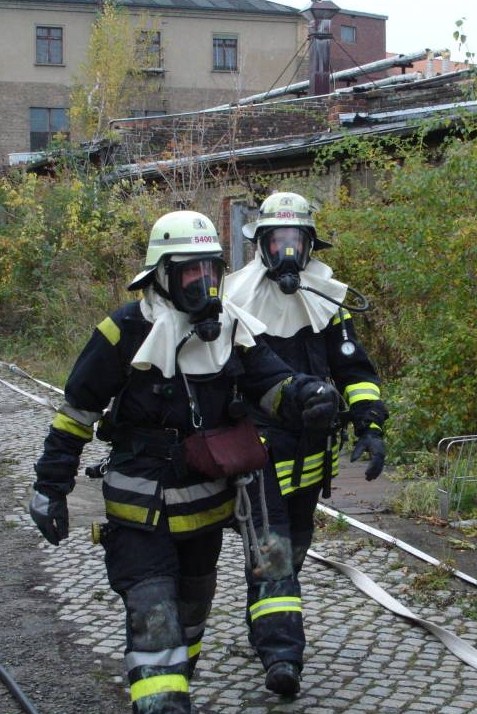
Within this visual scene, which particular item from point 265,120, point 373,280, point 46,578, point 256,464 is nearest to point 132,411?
point 256,464

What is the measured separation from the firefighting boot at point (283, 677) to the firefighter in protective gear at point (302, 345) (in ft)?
1.63

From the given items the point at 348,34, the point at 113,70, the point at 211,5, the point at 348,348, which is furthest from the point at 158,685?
the point at 348,34

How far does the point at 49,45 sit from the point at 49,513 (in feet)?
181

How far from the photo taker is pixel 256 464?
4320 millimetres

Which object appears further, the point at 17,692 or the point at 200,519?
the point at 17,692

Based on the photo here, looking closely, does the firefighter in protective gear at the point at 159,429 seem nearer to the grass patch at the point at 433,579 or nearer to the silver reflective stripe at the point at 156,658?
the silver reflective stripe at the point at 156,658

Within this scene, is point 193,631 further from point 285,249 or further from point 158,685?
point 285,249

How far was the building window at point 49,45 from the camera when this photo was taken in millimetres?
56000

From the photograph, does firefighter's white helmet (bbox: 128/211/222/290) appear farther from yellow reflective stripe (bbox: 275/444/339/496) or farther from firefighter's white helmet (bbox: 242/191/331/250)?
yellow reflective stripe (bbox: 275/444/339/496)

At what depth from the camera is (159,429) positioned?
4.25 metres

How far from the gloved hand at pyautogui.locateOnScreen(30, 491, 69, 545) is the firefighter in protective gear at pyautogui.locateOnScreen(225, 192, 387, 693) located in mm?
1130

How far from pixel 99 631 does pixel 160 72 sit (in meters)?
51.8

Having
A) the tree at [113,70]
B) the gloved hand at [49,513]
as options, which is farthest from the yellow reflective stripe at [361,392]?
the tree at [113,70]

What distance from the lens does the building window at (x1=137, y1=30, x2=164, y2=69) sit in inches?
2133
